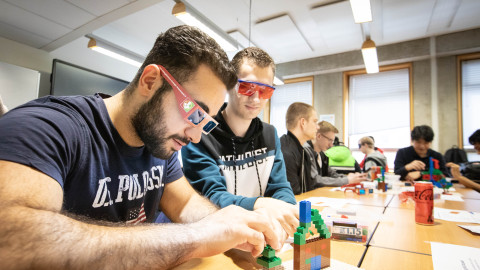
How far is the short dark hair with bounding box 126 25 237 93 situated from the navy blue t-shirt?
0.23 metres

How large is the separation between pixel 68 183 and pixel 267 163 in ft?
3.68

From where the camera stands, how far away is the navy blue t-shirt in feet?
2.12

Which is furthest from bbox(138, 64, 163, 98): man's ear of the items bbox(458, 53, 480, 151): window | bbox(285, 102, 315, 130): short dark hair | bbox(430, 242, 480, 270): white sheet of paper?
bbox(458, 53, 480, 151): window

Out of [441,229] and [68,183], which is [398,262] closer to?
[441,229]

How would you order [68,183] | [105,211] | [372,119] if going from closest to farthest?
[68,183] < [105,211] < [372,119]

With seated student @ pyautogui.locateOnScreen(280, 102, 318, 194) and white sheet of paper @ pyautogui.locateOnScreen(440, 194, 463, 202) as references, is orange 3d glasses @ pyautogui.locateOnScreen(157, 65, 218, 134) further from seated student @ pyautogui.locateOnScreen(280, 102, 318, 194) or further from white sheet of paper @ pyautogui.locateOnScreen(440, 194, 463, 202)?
white sheet of paper @ pyautogui.locateOnScreen(440, 194, 463, 202)

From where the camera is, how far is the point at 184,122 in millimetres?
967

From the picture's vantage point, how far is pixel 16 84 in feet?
14.9

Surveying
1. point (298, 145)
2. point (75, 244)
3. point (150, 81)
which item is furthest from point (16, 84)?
point (75, 244)

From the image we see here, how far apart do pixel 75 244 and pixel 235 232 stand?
397mm

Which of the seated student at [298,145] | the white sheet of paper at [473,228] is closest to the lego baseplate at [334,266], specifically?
the white sheet of paper at [473,228]

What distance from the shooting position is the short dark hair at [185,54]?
982mm

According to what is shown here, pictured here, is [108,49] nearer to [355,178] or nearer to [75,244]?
[355,178]

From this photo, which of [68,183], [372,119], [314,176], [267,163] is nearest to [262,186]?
[267,163]
